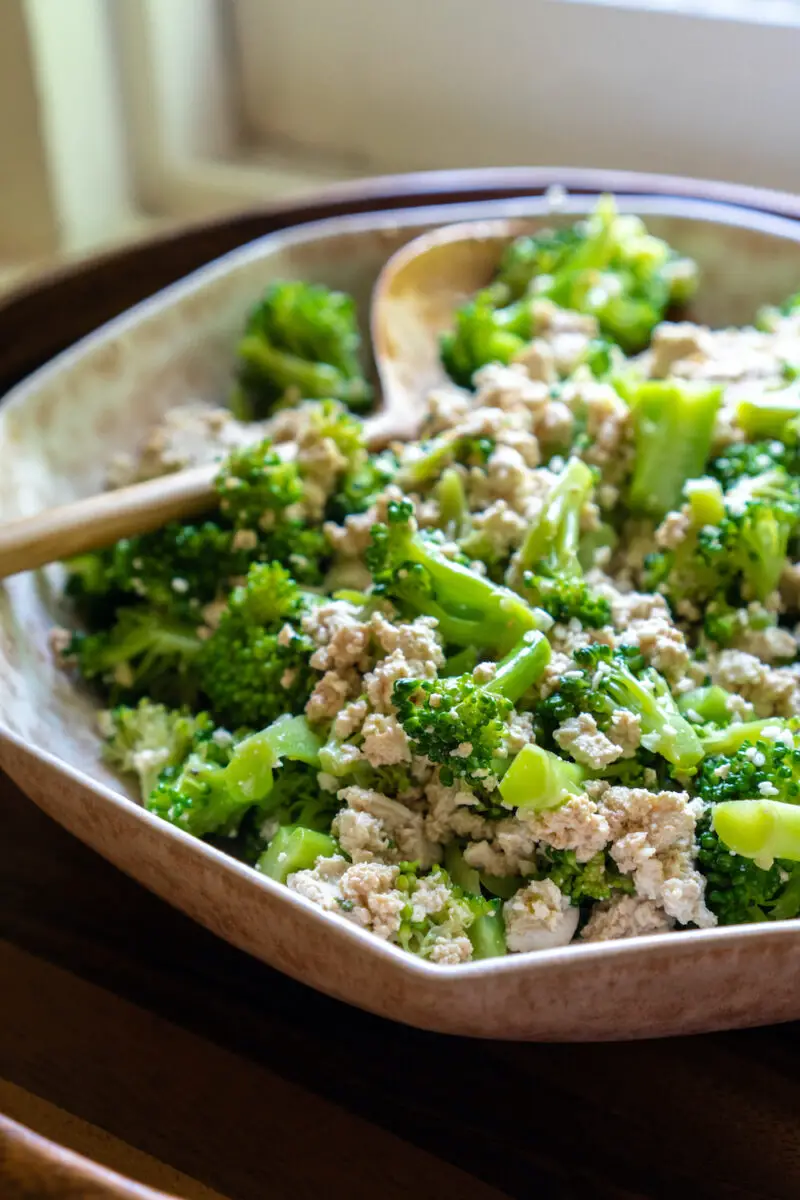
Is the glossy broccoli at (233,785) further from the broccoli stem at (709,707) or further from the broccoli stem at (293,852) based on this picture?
the broccoli stem at (709,707)

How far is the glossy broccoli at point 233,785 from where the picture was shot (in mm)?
1105

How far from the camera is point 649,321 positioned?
5.44ft

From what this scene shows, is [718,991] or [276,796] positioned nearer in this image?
[718,991]

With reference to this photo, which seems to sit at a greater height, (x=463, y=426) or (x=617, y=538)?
(x=463, y=426)

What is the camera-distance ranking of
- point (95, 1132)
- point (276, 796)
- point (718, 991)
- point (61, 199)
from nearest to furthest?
point (718, 991) < point (95, 1132) < point (276, 796) < point (61, 199)

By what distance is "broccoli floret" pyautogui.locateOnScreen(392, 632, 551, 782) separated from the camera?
1016mm

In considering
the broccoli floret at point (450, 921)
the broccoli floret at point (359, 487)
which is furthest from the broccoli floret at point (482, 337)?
the broccoli floret at point (450, 921)

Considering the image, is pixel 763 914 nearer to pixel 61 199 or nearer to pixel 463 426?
pixel 463 426

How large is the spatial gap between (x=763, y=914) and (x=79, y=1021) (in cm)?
63

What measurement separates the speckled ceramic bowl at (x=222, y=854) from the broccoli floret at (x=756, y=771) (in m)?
0.17

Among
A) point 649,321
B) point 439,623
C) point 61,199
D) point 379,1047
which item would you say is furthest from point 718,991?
point 61,199

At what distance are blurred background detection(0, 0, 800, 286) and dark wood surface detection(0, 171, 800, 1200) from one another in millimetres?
1339

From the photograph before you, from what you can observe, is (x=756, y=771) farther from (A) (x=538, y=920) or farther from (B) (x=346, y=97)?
(B) (x=346, y=97)

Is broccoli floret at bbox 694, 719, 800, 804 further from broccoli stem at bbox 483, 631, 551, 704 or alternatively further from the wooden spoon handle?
the wooden spoon handle
